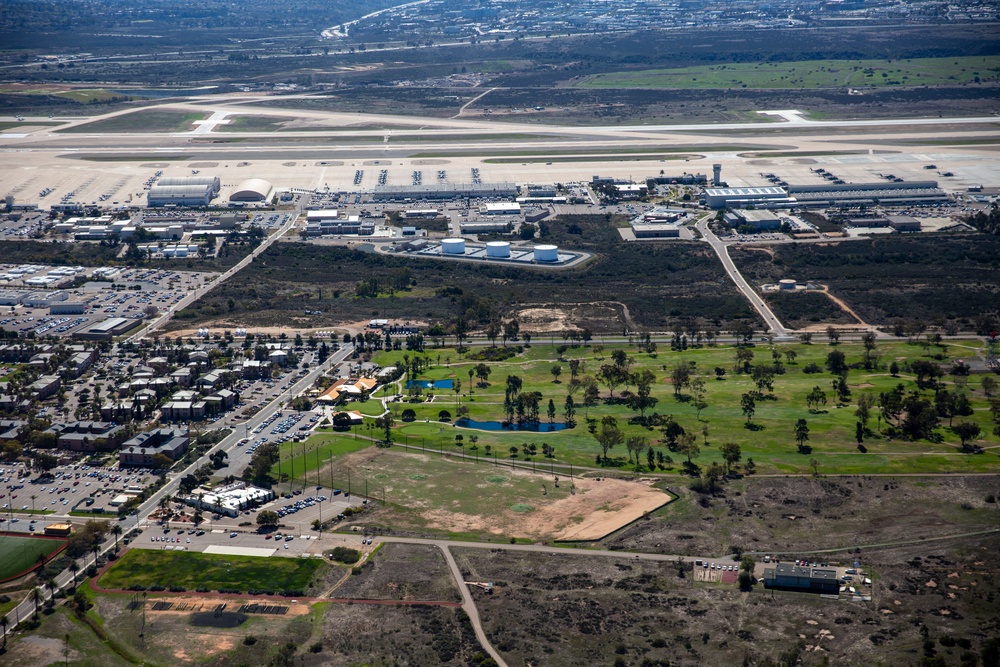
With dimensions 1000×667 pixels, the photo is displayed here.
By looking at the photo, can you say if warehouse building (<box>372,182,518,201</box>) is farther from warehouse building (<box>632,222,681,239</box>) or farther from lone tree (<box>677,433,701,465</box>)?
lone tree (<box>677,433,701,465</box>)

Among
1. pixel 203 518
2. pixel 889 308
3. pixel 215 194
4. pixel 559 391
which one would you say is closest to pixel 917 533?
pixel 559 391

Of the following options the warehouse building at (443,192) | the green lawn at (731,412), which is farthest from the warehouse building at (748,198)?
the green lawn at (731,412)

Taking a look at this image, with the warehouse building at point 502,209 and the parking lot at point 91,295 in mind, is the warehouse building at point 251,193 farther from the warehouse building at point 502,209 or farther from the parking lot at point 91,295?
the parking lot at point 91,295

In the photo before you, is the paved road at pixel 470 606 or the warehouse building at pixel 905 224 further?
the warehouse building at pixel 905 224

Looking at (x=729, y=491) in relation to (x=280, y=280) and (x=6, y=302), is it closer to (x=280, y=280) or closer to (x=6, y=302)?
(x=280, y=280)

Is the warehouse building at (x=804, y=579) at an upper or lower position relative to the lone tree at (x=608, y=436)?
lower

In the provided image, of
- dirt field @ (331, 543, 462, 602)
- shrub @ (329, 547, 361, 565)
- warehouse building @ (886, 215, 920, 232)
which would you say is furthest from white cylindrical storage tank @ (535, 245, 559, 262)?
shrub @ (329, 547, 361, 565)
